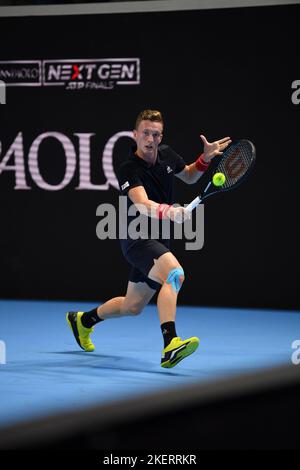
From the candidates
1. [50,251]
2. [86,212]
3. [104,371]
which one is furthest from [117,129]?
[104,371]

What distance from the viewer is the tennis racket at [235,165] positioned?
16.0ft

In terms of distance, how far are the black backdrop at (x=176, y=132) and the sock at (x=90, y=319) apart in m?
2.26

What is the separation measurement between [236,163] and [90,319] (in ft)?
4.77

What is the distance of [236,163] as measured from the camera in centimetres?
500

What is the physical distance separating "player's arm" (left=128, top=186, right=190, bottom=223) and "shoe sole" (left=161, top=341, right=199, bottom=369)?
68cm

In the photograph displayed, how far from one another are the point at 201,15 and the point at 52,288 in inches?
116

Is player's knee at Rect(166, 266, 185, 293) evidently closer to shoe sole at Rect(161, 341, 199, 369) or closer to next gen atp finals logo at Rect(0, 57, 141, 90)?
shoe sole at Rect(161, 341, 199, 369)

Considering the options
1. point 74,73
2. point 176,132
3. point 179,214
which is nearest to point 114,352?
point 179,214

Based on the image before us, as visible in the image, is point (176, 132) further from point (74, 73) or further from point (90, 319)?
point (90, 319)

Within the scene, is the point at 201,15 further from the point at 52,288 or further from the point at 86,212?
the point at 52,288

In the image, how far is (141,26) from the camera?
7.58m

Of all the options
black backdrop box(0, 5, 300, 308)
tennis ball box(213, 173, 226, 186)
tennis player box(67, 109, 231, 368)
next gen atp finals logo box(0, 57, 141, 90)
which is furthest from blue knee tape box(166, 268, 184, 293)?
next gen atp finals logo box(0, 57, 141, 90)

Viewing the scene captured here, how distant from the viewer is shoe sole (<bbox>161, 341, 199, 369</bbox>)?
4.48m

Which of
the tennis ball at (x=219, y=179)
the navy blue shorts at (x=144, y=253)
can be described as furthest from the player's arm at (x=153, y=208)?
the tennis ball at (x=219, y=179)
